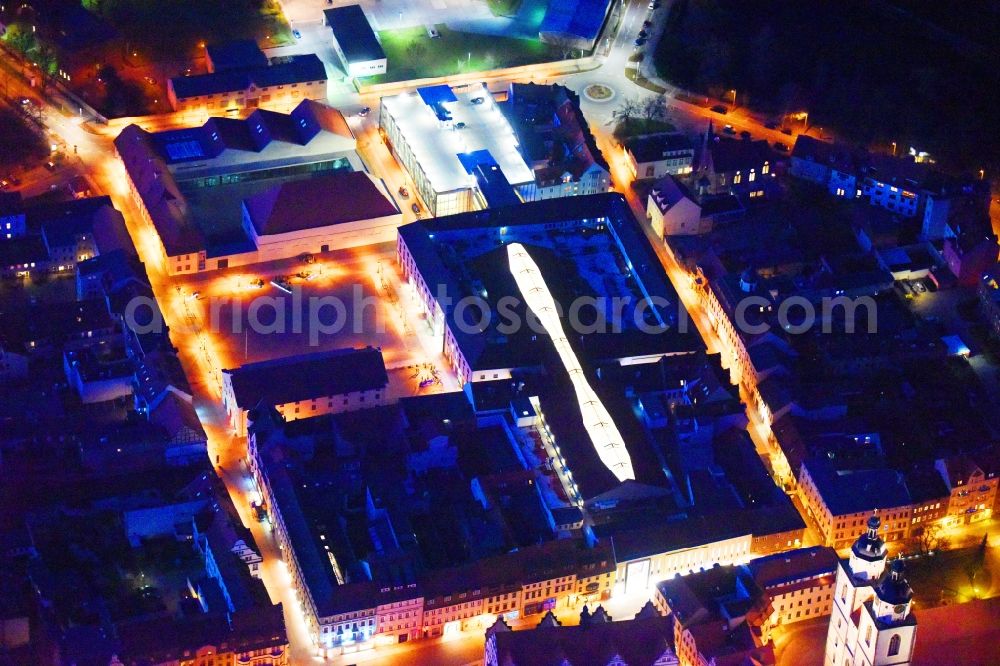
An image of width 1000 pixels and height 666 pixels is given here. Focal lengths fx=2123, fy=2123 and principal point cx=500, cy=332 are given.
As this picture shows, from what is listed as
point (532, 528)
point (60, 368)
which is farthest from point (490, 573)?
point (60, 368)

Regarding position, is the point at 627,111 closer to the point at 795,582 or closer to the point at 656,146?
the point at 656,146

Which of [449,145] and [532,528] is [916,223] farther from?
[532,528]

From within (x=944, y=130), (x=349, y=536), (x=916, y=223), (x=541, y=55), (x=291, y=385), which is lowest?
(x=349, y=536)

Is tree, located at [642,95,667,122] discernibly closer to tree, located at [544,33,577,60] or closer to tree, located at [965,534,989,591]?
tree, located at [544,33,577,60]

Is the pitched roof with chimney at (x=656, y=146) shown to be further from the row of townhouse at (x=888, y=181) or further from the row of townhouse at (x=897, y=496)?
the row of townhouse at (x=897, y=496)

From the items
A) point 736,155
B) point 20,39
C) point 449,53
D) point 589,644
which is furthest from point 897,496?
point 20,39

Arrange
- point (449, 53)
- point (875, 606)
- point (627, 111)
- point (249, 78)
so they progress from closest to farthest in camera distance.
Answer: point (875, 606), point (249, 78), point (627, 111), point (449, 53)

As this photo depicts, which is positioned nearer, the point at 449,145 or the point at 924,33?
the point at 449,145
